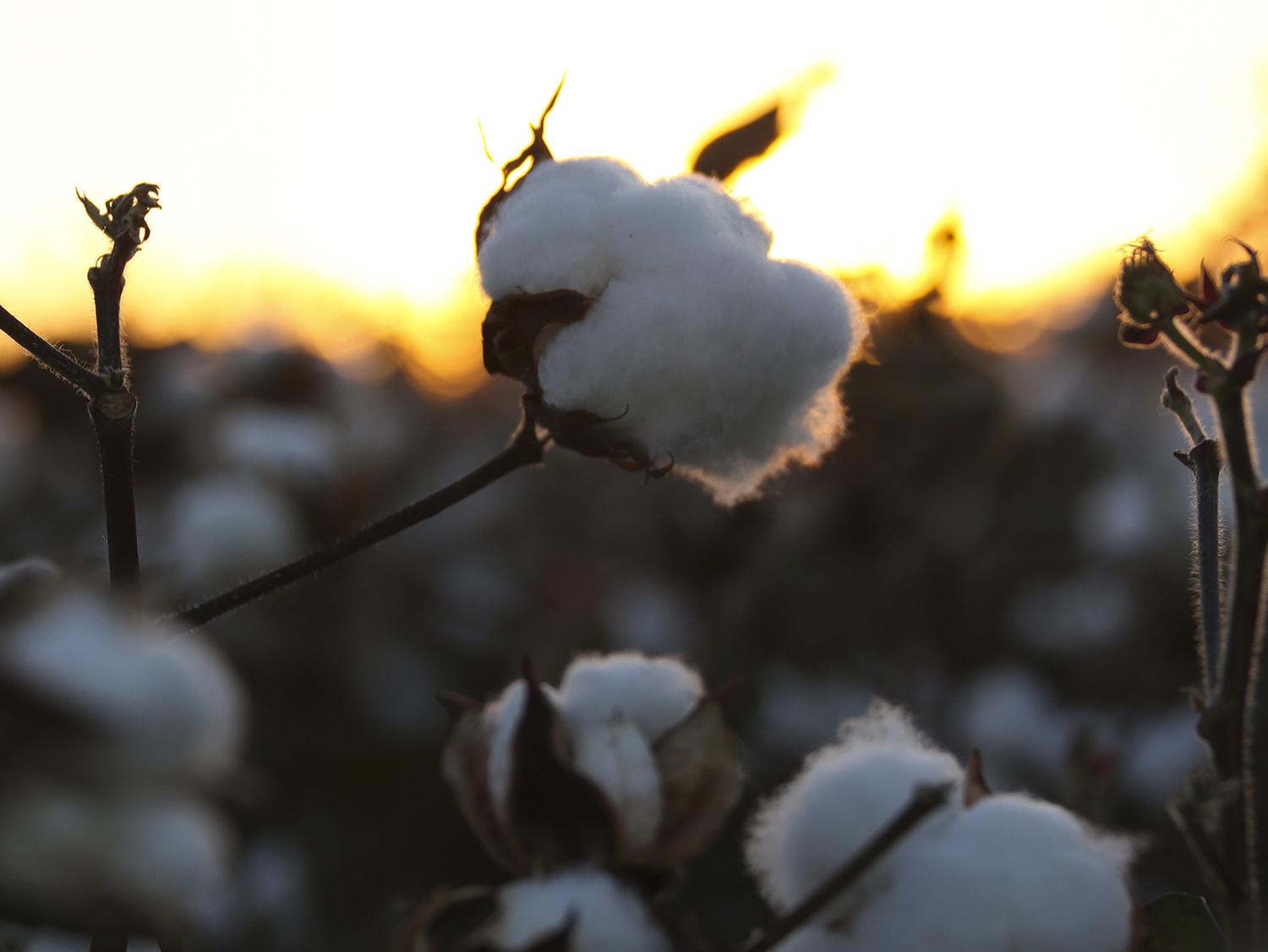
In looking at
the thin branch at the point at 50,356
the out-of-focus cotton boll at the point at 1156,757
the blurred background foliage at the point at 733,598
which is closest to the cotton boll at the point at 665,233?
the thin branch at the point at 50,356

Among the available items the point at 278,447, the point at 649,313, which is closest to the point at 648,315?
the point at 649,313

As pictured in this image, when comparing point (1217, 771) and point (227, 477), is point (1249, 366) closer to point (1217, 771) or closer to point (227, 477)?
point (1217, 771)

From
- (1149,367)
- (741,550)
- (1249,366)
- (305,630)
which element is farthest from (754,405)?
(1149,367)

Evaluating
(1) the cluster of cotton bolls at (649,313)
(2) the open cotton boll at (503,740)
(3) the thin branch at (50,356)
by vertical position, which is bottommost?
(2) the open cotton boll at (503,740)

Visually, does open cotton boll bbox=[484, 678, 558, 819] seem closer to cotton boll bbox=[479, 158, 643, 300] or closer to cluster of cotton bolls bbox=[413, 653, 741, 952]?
cluster of cotton bolls bbox=[413, 653, 741, 952]

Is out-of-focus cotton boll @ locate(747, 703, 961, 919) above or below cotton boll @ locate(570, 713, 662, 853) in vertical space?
below

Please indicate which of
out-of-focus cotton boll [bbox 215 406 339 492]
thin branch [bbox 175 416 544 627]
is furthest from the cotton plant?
out-of-focus cotton boll [bbox 215 406 339 492]

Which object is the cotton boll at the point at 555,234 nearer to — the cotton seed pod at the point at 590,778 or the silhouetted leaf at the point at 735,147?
the silhouetted leaf at the point at 735,147
